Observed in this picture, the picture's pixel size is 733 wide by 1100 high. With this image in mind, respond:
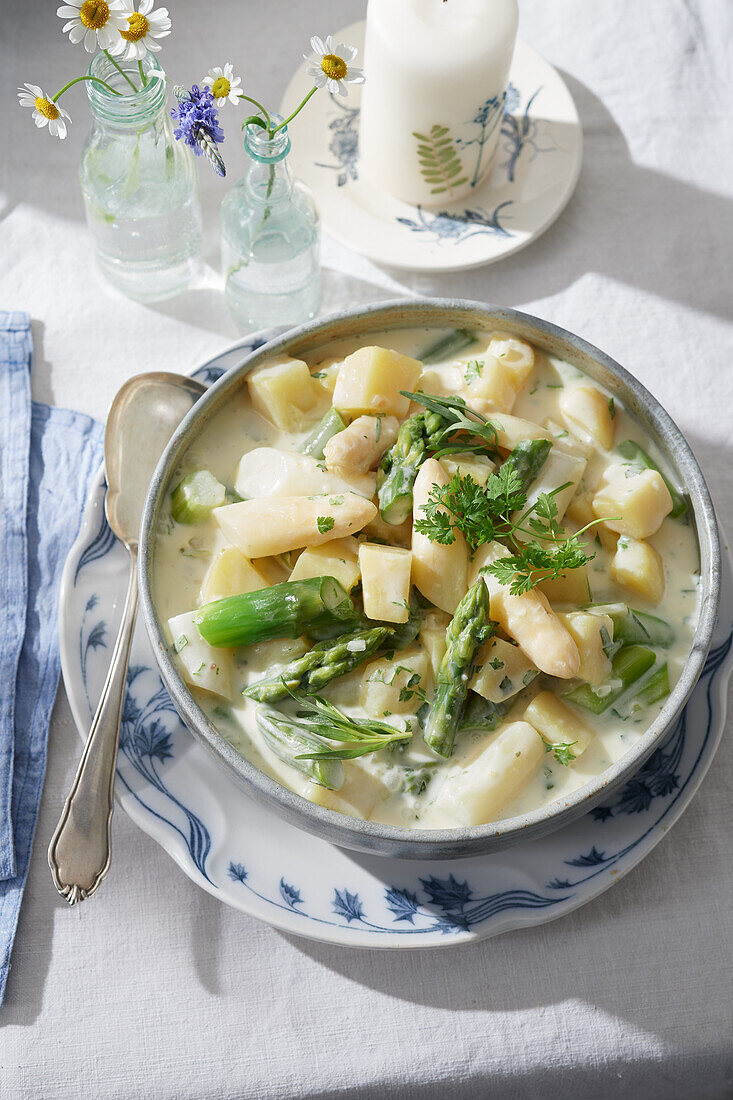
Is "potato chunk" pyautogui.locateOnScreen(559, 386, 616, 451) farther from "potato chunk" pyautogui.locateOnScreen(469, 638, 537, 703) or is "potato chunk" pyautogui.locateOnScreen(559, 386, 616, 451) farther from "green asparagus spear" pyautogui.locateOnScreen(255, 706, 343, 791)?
"green asparagus spear" pyautogui.locateOnScreen(255, 706, 343, 791)

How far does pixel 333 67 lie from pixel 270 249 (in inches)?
15.6

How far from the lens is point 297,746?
1568 mm

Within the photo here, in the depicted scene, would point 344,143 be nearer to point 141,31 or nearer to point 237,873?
point 141,31

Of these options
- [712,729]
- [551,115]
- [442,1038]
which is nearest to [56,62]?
[551,115]

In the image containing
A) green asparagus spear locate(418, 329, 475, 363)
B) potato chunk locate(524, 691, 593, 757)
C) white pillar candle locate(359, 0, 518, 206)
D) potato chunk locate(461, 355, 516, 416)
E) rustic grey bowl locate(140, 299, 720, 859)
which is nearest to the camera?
rustic grey bowl locate(140, 299, 720, 859)

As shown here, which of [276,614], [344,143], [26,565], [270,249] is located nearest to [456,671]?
[276,614]

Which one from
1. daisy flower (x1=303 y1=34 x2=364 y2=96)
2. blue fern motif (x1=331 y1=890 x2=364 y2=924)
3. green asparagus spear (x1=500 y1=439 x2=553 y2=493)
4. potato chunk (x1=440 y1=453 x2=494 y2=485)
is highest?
daisy flower (x1=303 y1=34 x2=364 y2=96)

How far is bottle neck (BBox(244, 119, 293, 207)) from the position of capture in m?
1.94

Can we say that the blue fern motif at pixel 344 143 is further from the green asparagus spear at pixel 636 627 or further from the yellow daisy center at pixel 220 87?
the green asparagus spear at pixel 636 627

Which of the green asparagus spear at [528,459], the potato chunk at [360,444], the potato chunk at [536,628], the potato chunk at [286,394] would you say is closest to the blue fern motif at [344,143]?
the potato chunk at [286,394]

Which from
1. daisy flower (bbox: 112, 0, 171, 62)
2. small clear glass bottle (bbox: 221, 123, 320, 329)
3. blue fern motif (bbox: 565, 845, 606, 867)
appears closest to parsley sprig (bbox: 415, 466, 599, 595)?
blue fern motif (bbox: 565, 845, 606, 867)

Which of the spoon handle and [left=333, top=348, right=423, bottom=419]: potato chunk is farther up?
[left=333, top=348, right=423, bottom=419]: potato chunk

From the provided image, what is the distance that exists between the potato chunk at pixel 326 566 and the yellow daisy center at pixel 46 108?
920 millimetres

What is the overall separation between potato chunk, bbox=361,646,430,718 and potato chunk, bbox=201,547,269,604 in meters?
0.25
